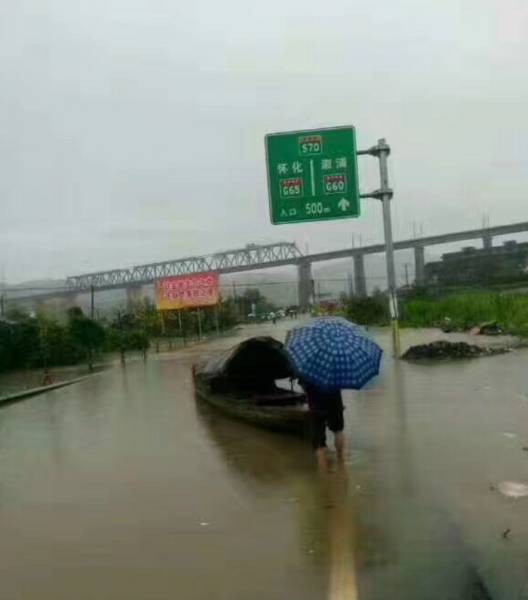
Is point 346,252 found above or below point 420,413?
above

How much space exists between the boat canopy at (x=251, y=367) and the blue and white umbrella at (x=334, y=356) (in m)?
4.74

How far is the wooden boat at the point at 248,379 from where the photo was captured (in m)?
11.5

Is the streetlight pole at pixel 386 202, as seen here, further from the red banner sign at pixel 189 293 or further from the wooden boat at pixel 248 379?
the red banner sign at pixel 189 293

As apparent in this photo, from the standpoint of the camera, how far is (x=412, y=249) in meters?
71.1

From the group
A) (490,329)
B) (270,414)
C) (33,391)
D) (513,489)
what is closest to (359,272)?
(490,329)

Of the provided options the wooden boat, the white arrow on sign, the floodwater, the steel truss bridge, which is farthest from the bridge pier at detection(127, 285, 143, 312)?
the floodwater

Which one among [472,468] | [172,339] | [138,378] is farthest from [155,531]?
[172,339]

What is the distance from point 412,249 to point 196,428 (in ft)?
201

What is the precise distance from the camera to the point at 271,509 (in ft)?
22.7

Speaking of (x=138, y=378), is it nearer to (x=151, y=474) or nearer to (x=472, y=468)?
(x=151, y=474)

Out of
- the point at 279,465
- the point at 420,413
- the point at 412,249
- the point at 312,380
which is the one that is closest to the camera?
the point at 312,380

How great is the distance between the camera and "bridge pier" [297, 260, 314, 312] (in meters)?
76.4

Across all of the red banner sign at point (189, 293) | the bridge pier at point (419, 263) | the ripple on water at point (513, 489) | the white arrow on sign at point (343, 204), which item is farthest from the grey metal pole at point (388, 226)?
the bridge pier at point (419, 263)

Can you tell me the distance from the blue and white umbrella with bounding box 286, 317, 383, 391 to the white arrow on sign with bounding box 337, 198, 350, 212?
416 inches
